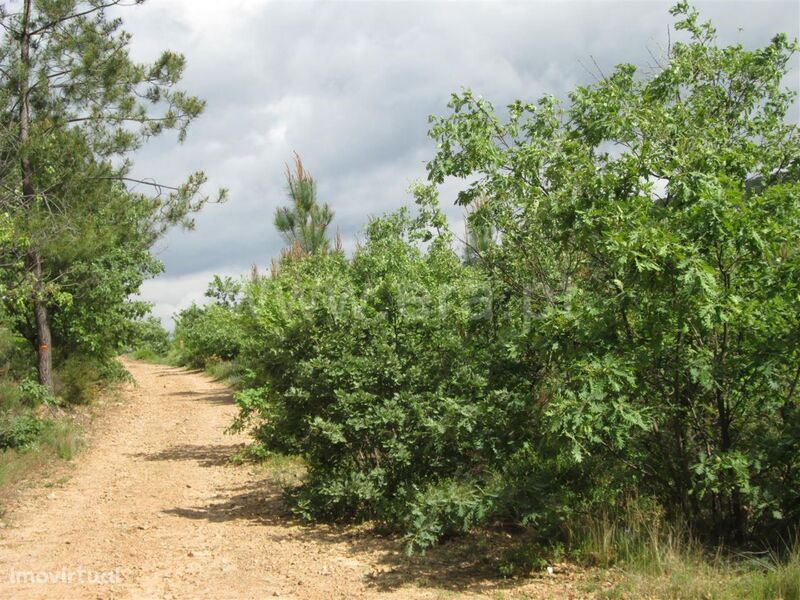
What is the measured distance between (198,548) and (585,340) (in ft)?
14.0

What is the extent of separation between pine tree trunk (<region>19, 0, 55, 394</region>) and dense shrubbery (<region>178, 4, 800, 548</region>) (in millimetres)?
5220

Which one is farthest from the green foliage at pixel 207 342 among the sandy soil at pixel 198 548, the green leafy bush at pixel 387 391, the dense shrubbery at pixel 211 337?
the green leafy bush at pixel 387 391

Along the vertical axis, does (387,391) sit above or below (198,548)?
above

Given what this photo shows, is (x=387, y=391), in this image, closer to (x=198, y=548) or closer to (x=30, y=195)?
(x=198, y=548)

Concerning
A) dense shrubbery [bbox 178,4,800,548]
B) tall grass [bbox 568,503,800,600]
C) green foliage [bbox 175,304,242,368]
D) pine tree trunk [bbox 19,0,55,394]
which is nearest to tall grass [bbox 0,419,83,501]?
pine tree trunk [bbox 19,0,55,394]

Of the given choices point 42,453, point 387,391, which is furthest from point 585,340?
point 42,453

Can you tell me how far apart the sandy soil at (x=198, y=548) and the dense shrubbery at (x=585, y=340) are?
0.42 metres

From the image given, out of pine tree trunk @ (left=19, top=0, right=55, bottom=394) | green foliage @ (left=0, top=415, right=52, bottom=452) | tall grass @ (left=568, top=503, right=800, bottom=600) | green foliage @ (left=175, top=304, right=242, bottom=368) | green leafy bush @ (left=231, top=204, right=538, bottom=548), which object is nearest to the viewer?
tall grass @ (left=568, top=503, right=800, bottom=600)

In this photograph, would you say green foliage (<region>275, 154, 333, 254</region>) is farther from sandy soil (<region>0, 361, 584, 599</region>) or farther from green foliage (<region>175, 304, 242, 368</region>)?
sandy soil (<region>0, 361, 584, 599</region>)

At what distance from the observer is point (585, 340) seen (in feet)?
18.3

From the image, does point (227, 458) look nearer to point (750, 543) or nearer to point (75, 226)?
point (75, 226)

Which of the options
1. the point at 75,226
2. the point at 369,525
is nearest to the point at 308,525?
the point at 369,525

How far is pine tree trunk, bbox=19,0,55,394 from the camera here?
492 inches

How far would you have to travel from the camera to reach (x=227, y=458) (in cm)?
1261
